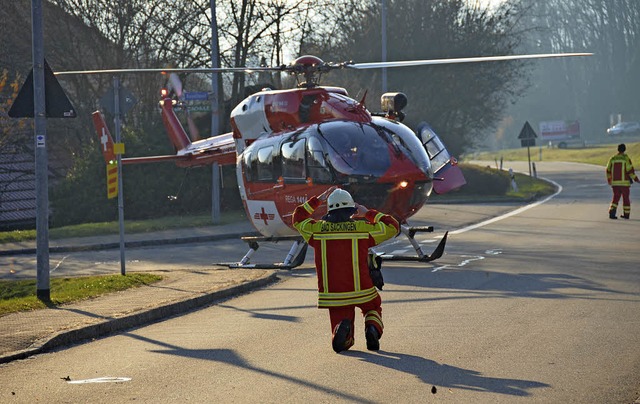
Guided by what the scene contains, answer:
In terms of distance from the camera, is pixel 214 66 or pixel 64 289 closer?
pixel 64 289

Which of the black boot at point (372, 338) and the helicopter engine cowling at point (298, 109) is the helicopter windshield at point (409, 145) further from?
the black boot at point (372, 338)

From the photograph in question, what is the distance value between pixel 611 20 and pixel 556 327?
108 meters

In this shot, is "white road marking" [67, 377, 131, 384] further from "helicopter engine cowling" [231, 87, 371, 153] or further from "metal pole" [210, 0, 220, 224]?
"metal pole" [210, 0, 220, 224]

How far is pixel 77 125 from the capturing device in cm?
4100

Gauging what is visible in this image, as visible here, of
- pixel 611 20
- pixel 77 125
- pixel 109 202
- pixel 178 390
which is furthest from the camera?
pixel 611 20

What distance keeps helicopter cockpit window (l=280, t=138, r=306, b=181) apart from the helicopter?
0.02 m

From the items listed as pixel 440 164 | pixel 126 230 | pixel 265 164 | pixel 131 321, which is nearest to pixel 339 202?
pixel 131 321

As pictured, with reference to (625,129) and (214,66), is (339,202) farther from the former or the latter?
(625,129)

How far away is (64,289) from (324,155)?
14.7ft

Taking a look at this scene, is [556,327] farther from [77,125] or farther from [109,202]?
[77,125]

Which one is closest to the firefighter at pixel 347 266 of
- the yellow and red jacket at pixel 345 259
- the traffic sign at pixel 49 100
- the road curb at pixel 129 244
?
the yellow and red jacket at pixel 345 259

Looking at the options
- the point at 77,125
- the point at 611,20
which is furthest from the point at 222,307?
the point at 611,20

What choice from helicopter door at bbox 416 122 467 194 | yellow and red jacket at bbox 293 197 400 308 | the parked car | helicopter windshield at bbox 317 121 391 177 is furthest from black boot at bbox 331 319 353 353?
the parked car

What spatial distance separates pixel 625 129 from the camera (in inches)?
4311
